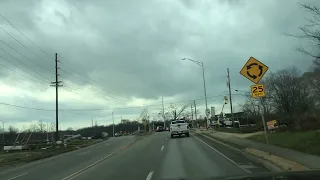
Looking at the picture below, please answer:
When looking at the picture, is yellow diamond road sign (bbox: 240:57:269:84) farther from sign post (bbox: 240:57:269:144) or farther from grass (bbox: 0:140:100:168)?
grass (bbox: 0:140:100:168)

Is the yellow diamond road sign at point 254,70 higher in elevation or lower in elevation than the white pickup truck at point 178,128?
A: higher

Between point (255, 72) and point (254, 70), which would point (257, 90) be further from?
point (254, 70)

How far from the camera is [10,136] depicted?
114375mm

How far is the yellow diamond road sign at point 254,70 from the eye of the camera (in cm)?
1948

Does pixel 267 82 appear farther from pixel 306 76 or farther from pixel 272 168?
pixel 272 168

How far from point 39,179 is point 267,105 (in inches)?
2968

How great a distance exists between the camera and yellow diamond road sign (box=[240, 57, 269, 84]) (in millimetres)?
19484

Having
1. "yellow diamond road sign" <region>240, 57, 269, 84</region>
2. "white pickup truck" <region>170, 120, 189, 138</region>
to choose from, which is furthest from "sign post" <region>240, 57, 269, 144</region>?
"white pickup truck" <region>170, 120, 189, 138</region>

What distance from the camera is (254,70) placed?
773 inches

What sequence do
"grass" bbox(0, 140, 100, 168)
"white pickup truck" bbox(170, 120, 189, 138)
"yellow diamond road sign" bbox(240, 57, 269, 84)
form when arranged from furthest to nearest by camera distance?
"white pickup truck" bbox(170, 120, 189, 138) < "grass" bbox(0, 140, 100, 168) < "yellow diamond road sign" bbox(240, 57, 269, 84)

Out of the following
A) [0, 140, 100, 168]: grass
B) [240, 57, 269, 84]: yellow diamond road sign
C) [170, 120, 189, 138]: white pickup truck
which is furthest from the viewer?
[170, 120, 189, 138]: white pickup truck

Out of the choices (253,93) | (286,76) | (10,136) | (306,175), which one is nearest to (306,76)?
(286,76)

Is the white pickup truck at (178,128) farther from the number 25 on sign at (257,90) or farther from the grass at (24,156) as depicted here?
the number 25 on sign at (257,90)

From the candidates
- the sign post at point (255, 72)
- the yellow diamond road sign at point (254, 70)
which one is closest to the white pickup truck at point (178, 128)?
the sign post at point (255, 72)
